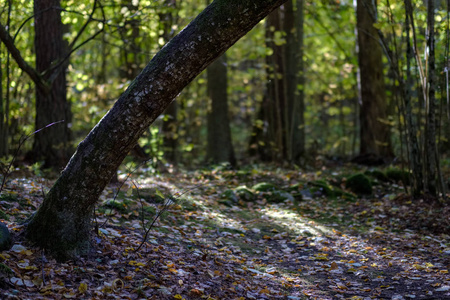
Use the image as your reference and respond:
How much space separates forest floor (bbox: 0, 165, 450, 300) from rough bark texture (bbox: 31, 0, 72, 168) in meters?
1.74

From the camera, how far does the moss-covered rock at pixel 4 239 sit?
354cm

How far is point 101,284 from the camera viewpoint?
3.50 m

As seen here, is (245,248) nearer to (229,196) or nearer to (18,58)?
(229,196)

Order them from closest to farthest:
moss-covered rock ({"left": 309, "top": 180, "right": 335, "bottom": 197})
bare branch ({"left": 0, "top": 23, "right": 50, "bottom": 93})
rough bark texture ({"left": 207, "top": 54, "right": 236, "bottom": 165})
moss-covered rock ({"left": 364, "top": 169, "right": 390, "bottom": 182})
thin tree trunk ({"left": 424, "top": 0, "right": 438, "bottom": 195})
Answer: bare branch ({"left": 0, "top": 23, "right": 50, "bottom": 93})
thin tree trunk ({"left": 424, "top": 0, "right": 438, "bottom": 195})
moss-covered rock ({"left": 309, "top": 180, "right": 335, "bottom": 197})
moss-covered rock ({"left": 364, "top": 169, "right": 390, "bottom": 182})
rough bark texture ({"left": 207, "top": 54, "right": 236, "bottom": 165})

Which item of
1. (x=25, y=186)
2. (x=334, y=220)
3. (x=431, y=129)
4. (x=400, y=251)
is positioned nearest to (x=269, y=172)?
(x=334, y=220)

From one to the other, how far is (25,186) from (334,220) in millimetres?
5037

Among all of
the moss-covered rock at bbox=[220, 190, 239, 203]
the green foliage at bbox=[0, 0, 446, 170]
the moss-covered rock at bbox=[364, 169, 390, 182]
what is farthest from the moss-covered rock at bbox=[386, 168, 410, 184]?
the moss-covered rock at bbox=[220, 190, 239, 203]

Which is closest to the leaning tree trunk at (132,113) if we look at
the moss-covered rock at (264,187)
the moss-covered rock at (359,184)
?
the moss-covered rock at (264,187)

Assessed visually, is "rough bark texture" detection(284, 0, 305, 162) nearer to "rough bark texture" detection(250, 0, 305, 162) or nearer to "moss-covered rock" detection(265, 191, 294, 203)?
"rough bark texture" detection(250, 0, 305, 162)

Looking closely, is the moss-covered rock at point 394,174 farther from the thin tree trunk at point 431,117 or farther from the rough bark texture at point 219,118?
the rough bark texture at point 219,118

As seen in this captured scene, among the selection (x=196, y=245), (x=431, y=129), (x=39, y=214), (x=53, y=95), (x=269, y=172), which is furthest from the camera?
(x=269, y=172)

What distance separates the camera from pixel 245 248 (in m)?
5.69

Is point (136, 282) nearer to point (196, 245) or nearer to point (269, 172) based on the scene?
point (196, 245)

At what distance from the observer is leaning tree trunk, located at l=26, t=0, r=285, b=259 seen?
340cm
